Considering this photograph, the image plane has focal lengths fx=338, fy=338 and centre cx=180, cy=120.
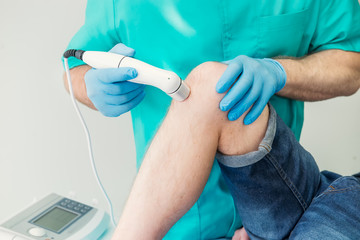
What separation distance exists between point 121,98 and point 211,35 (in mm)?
292

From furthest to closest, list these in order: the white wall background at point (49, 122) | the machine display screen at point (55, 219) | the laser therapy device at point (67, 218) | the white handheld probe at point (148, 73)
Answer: the white wall background at point (49, 122) < the machine display screen at point (55, 219) < the laser therapy device at point (67, 218) < the white handheld probe at point (148, 73)

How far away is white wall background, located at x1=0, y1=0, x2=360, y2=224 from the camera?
3.90ft

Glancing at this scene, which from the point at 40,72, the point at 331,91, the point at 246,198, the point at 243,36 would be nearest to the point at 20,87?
the point at 40,72

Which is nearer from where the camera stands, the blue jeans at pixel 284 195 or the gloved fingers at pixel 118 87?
the blue jeans at pixel 284 195

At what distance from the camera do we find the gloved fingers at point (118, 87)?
0.76 m

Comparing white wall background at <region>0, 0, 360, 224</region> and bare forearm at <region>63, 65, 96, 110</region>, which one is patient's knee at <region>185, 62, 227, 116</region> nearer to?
bare forearm at <region>63, 65, 96, 110</region>

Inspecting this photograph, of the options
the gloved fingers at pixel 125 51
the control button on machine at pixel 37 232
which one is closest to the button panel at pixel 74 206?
the control button on machine at pixel 37 232

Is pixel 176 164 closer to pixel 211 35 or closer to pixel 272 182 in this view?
pixel 272 182

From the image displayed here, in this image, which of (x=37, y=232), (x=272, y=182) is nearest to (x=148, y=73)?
(x=272, y=182)

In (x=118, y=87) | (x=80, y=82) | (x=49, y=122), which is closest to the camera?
(x=118, y=87)

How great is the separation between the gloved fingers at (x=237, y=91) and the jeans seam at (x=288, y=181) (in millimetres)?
128

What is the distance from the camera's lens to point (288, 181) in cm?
68

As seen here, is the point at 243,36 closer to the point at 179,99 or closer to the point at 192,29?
the point at 192,29

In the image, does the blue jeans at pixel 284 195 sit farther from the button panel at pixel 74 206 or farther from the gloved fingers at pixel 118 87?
the button panel at pixel 74 206
